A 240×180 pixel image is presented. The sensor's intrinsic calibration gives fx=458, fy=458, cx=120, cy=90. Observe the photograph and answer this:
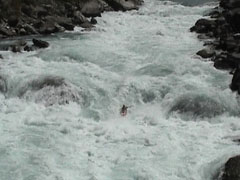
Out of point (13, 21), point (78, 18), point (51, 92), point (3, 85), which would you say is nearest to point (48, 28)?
Result: point (13, 21)

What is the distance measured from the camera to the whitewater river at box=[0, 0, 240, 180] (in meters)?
8.59

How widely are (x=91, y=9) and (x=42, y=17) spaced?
3.15m

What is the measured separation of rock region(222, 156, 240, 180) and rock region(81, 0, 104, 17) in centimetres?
1460

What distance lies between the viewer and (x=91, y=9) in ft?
71.6

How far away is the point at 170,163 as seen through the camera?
868 cm

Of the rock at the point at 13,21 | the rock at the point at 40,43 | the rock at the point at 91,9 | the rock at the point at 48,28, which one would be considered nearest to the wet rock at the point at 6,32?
the rock at the point at 13,21

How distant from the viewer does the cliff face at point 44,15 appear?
1802 centimetres

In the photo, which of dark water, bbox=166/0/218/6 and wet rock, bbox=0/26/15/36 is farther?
dark water, bbox=166/0/218/6

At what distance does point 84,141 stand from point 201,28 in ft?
33.7

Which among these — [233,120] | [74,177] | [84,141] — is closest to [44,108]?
[84,141]

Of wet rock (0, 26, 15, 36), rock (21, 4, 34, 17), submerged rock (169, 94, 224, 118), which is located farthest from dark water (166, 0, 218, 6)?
submerged rock (169, 94, 224, 118)

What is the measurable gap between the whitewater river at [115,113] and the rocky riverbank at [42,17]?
1.61 meters

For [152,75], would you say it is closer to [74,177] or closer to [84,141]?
[84,141]

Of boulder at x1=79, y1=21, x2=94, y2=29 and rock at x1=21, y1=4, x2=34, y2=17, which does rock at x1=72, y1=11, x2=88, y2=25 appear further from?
rock at x1=21, y1=4, x2=34, y2=17
